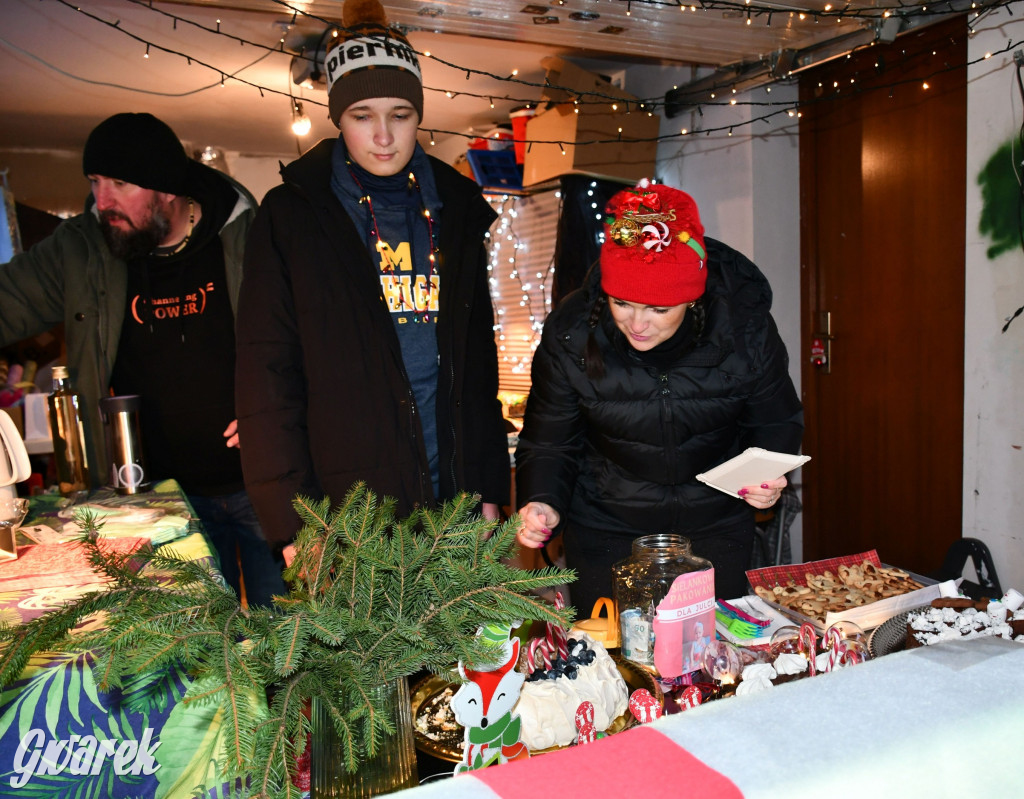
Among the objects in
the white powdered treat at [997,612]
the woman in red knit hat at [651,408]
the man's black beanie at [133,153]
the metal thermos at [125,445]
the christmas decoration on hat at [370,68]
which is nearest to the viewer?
the white powdered treat at [997,612]

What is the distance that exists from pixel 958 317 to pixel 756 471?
8.02 ft

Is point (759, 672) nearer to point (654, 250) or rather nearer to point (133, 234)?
point (654, 250)

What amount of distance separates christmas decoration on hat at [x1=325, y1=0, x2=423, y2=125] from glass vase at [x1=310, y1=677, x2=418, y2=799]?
1.46 m

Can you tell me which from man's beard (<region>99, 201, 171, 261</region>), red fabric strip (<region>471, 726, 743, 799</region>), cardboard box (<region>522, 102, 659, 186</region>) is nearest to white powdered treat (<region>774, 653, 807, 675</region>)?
red fabric strip (<region>471, 726, 743, 799</region>)

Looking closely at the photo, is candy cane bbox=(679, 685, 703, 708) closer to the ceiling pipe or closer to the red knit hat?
the red knit hat

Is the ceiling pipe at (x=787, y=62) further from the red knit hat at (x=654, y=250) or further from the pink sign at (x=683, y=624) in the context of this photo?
the pink sign at (x=683, y=624)

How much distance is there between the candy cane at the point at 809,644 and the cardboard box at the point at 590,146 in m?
3.42

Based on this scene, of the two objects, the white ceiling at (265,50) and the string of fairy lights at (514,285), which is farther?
the string of fairy lights at (514,285)

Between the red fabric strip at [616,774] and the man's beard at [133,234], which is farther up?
the man's beard at [133,234]

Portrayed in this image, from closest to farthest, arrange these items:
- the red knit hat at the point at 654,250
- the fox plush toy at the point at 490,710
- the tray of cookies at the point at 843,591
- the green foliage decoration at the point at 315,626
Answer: the green foliage decoration at the point at 315,626, the fox plush toy at the point at 490,710, the tray of cookies at the point at 843,591, the red knit hat at the point at 654,250

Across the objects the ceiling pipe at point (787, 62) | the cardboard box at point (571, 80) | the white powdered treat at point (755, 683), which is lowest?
the white powdered treat at point (755, 683)

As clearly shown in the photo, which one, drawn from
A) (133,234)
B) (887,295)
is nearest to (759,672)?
(133,234)

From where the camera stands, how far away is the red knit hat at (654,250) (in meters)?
1.70

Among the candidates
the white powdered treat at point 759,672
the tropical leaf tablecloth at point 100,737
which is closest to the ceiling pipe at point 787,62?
the white powdered treat at point 759,672
